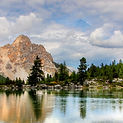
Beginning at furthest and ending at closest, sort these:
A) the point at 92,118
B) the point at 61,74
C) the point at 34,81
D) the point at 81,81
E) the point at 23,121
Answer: the point at 61,74 → the point at 81,81 → the point at 34,81 → the point at 92,118 → the point at 23,121

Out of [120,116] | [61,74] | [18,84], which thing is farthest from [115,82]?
[120,116]

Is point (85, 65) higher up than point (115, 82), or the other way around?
point (85, 65)

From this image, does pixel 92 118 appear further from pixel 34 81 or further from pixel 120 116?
pixel 34 81

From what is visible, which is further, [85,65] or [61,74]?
[61,74]

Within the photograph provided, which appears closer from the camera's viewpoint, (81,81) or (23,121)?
(23,121)

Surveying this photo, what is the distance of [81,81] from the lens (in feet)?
556

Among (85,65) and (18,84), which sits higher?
(85,65)

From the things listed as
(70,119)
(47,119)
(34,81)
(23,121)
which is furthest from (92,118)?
(34,81)

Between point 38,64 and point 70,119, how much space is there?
129m

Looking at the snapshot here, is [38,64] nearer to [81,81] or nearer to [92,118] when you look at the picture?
[81,81]

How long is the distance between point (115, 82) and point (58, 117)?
461 feet

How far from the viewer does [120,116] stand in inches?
1553

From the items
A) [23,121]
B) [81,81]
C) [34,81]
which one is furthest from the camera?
[81,81]

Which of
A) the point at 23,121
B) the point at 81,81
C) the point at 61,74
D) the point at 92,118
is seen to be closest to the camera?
the point at 23,121
